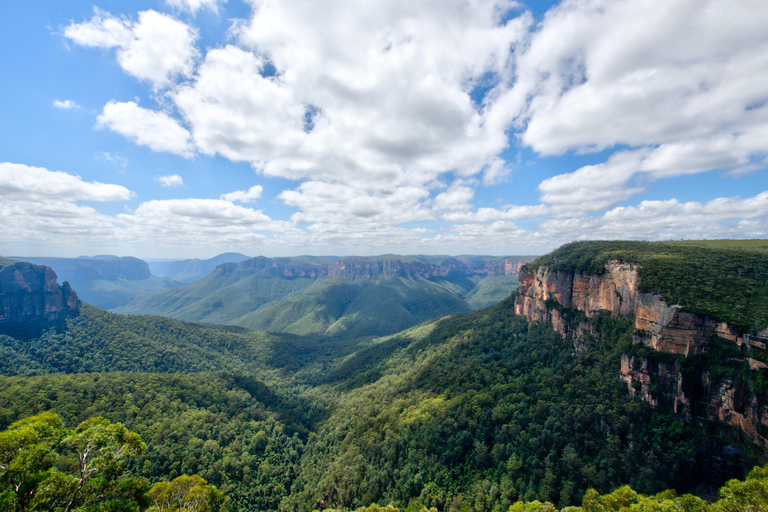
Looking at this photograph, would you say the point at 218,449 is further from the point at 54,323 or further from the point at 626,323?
the point at 54,323

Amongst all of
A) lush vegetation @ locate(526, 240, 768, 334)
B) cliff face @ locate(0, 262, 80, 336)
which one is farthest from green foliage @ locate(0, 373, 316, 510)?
cliff face @ locate(0, 262, 80, 336)

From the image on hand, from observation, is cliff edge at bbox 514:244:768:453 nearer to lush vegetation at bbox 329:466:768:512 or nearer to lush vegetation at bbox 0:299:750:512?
lush vegetation at bbox 0:299:750:512

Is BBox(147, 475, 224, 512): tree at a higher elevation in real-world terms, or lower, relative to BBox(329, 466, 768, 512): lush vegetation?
higher

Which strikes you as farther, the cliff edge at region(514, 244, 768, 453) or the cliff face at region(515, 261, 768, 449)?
the cliff face at region(515, 261, 768, 449)

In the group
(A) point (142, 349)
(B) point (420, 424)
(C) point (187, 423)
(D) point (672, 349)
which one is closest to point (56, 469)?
(B) point (420, 424)

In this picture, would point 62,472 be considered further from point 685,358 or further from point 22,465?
point 685,358

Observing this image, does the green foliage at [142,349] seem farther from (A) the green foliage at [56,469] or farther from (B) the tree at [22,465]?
(B) the tree at [22,465]
